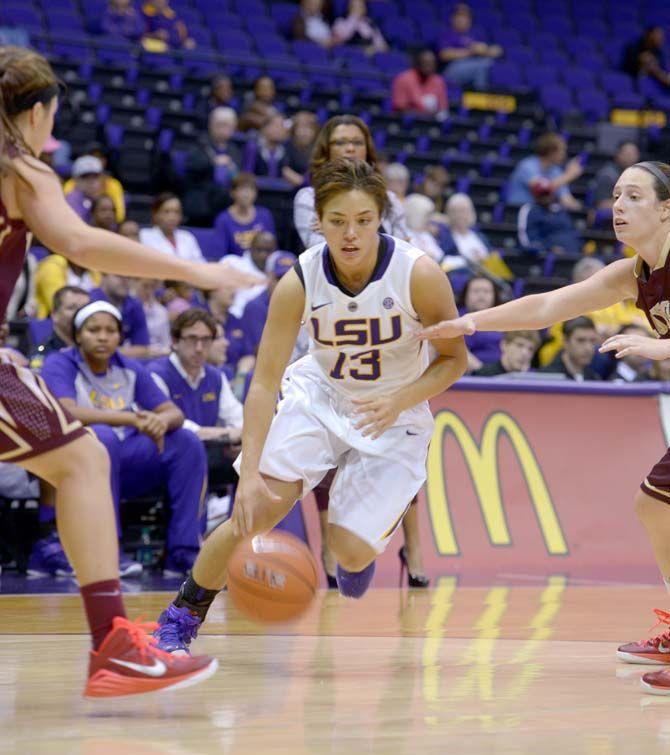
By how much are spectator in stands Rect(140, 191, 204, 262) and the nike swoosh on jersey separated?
7122 millimetres

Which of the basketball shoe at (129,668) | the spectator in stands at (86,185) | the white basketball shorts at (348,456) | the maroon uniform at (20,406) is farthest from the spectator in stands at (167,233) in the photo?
the basketball shoe at (129,668)

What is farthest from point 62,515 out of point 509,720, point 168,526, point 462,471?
point 462,471

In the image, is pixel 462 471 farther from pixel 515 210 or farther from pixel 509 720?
pixel 515 210

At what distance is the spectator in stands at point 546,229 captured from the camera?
14047 mm

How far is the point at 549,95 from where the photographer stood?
18.4 metres

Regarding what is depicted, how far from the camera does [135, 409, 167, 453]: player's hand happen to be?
7.11m

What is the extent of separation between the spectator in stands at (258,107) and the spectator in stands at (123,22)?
1.81 m

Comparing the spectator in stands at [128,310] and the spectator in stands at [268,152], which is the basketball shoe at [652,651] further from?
the spectator in stands at [268,152]

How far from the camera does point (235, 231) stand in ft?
37.6

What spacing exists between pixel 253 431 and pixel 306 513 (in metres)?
3.24

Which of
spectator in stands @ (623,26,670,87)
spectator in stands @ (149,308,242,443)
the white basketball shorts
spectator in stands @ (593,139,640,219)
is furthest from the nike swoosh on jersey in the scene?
spectator in stands @ (623,26,670,87)

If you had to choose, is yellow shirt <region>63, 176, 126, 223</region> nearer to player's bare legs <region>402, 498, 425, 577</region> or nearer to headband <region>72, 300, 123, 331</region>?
headband <region>72, 300, 123, 331</region>

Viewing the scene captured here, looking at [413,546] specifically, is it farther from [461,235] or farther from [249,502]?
[461,235]

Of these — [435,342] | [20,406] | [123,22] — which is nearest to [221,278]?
[20,406]
